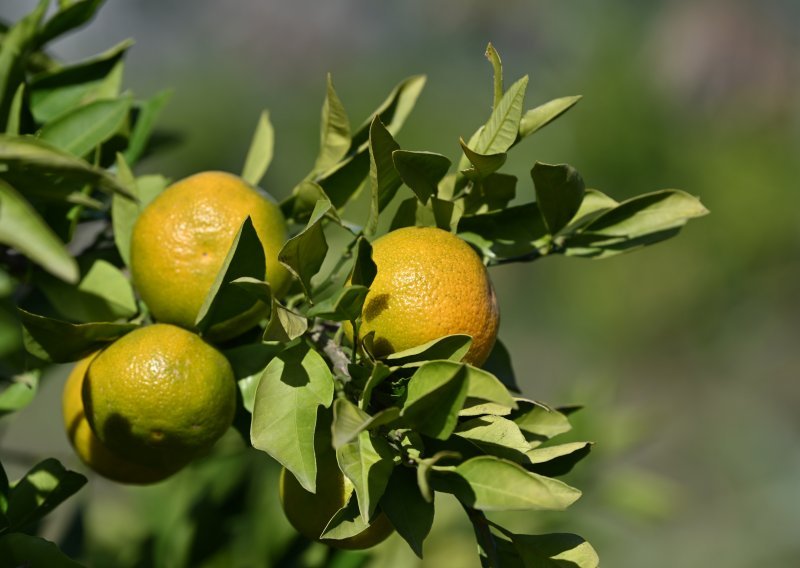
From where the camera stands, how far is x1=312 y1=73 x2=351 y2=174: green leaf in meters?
0.72

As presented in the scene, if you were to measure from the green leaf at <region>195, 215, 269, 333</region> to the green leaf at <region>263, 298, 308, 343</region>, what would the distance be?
0.03m

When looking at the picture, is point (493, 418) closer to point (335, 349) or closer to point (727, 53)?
point (335, 349)

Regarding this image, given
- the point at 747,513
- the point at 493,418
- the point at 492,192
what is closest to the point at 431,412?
the point at 493,418

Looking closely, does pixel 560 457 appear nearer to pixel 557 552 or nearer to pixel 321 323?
pixel 557 552

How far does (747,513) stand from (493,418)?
4.71 meters

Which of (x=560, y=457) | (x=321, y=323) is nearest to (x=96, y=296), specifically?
(x=321, y=323)

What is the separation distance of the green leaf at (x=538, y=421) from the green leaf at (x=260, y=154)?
1.15 feet

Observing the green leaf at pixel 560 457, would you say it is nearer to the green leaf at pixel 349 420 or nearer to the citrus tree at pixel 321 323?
the citrus tree at pixel 321 323

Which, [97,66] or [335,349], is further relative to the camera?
[97,66]

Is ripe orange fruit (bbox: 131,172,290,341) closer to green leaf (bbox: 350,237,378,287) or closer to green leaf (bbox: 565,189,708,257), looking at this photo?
green leaf (bbox: 350,237,378,287)

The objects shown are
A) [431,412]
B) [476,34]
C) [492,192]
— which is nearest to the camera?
[431,412]

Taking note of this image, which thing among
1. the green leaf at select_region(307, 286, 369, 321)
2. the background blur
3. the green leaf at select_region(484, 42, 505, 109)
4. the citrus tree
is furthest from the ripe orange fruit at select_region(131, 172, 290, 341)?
the background blur

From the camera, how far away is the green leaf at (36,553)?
0.61m

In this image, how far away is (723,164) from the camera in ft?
19.7
